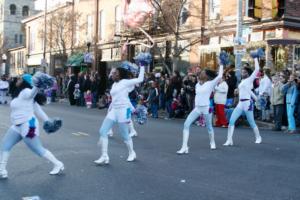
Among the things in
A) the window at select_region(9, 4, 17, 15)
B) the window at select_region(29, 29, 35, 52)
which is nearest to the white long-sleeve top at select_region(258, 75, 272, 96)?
the window at select_region(29, 29, 35, 52)

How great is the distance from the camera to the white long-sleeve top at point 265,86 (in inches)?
628

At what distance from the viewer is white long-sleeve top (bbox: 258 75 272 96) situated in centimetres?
1595

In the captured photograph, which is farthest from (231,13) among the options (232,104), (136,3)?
(232,104)

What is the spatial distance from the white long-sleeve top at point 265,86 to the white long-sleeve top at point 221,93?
45.0 inches

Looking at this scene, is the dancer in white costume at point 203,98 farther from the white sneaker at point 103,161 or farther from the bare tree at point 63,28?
the bare tree at point 63,28

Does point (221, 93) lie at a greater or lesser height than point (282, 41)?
lesser

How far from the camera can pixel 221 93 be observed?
51.9ft

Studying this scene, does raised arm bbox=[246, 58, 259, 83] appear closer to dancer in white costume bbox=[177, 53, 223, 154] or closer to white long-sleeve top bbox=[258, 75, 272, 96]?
dancer in white costume bbox=[177, 53, 223, 154]

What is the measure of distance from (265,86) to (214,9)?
9585 mm

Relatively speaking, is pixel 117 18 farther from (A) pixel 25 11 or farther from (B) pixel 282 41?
(A) pixel 25 11

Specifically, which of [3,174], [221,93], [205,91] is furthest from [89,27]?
[3,174]

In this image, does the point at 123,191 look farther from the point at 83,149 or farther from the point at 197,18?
the point at 197,18

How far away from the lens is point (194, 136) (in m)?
12.9

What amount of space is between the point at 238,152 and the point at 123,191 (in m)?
4.15
